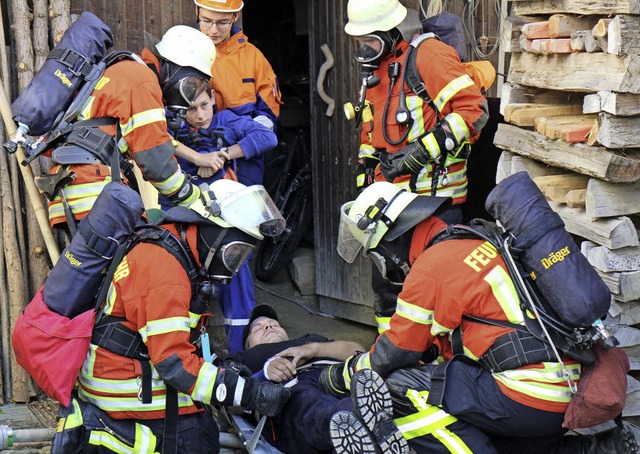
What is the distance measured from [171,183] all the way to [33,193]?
1.03 meters

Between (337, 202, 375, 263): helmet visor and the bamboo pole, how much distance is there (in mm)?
2065

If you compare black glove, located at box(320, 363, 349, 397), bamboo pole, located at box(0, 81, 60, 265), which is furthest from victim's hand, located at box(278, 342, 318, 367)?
bamboo pole, located at box(0, 81, 60, 265)

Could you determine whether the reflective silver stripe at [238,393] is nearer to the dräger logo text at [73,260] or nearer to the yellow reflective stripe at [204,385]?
the yellow reflective stripe at [204,385]

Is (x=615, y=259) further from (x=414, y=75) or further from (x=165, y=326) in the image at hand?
(x=165, y=326)

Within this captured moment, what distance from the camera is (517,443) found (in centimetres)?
427

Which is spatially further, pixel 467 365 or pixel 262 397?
pixel 262 397

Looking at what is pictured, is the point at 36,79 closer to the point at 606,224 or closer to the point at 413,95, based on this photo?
the point at 413,95

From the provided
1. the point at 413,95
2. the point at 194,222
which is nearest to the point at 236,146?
the point at 413,95

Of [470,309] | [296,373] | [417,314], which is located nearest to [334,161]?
[296,373]

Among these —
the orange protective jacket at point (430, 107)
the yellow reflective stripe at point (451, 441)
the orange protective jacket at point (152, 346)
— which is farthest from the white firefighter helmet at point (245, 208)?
the orange protective jacket at point (430, 107)

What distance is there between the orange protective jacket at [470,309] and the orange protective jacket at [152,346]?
942mm

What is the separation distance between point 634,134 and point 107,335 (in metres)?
2.87

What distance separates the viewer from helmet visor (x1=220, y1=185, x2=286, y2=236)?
15.0ft

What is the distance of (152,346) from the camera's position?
4242 millimetres
